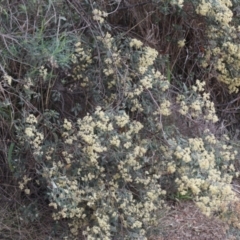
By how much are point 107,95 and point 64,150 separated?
1.35 feet

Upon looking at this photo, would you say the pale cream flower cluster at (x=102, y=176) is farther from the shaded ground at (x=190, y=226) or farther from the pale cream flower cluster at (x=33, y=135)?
the shaded ground at (x=190, y=226)

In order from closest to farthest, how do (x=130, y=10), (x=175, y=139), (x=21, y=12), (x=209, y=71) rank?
1. (x=21, y=12)
2. (x=175, y=139)
3. (x=130, y=10)
4. (x=209, y=71)

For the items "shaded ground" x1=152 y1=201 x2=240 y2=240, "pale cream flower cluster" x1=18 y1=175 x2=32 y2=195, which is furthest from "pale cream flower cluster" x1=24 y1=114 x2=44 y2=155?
"shaded ground" x1=152 y1=201 x2=240 y2=240

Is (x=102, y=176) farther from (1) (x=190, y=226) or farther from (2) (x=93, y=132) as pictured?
(1) (x=190, y=226)

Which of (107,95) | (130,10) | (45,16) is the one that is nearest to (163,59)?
(130,10)

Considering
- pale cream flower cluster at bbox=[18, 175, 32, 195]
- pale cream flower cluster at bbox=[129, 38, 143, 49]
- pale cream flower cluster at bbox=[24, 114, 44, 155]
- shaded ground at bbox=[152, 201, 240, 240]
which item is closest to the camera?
pale cream flower cluster at bbox=[24, 114, 44, 155]

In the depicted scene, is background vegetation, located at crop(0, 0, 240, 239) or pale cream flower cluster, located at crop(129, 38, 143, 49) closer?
background vegetation, located at crop(0, 0, 240, 239)

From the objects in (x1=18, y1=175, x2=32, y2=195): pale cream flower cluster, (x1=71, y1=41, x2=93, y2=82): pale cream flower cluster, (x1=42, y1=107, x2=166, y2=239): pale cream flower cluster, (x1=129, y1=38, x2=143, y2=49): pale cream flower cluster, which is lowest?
(x1=18, y1=175, x2=32, y2=195): pale cream flower cluster

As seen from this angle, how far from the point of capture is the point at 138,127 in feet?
9.74

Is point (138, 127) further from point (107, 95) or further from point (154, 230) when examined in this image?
point (154, 230)

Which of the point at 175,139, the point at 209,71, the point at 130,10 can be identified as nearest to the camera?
the point at 175,139

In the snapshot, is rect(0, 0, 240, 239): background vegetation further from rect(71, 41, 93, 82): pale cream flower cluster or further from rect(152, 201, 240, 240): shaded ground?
rect(152, 201, 240, 240): shaded ground

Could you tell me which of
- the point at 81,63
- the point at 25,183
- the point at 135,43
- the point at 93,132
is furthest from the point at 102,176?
the point at 135,43

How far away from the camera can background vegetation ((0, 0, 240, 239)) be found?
283 cm
